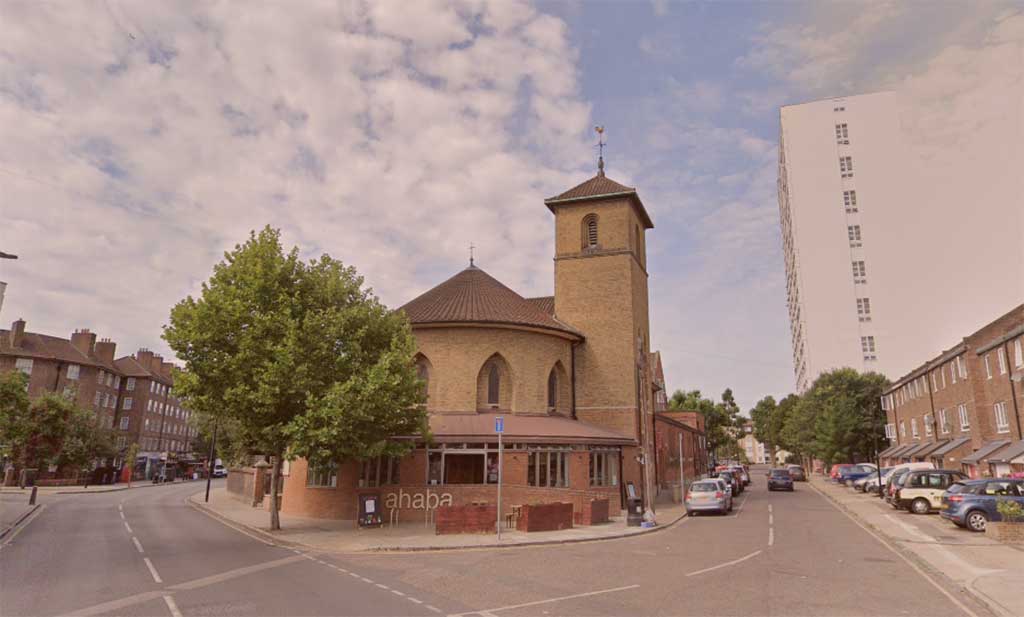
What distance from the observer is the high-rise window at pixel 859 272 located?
225 feet

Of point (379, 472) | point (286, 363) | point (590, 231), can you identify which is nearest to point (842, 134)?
point (590, 231)

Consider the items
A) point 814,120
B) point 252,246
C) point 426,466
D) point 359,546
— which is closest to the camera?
point 359,546

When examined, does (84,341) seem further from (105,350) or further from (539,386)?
(539,386)

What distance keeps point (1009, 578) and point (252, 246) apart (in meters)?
21.6

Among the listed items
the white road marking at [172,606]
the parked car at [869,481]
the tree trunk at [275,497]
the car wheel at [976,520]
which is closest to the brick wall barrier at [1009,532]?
the car wheel at [976,520]

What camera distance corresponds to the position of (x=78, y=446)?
171 ft

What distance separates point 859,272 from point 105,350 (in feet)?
294

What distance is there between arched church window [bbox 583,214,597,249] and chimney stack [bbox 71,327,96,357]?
6338 cm

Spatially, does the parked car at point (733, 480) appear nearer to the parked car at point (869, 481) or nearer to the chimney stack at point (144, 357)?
the parked car at point (869, 481)

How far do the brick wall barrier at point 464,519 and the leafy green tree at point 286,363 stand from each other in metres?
3.08

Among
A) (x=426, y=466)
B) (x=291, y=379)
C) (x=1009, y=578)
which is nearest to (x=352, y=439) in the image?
(x=291, y=379)

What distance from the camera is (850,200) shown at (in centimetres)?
7094

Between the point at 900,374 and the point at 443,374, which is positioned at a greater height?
the point at 900,374

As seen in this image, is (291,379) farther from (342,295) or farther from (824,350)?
→ (824,350)
